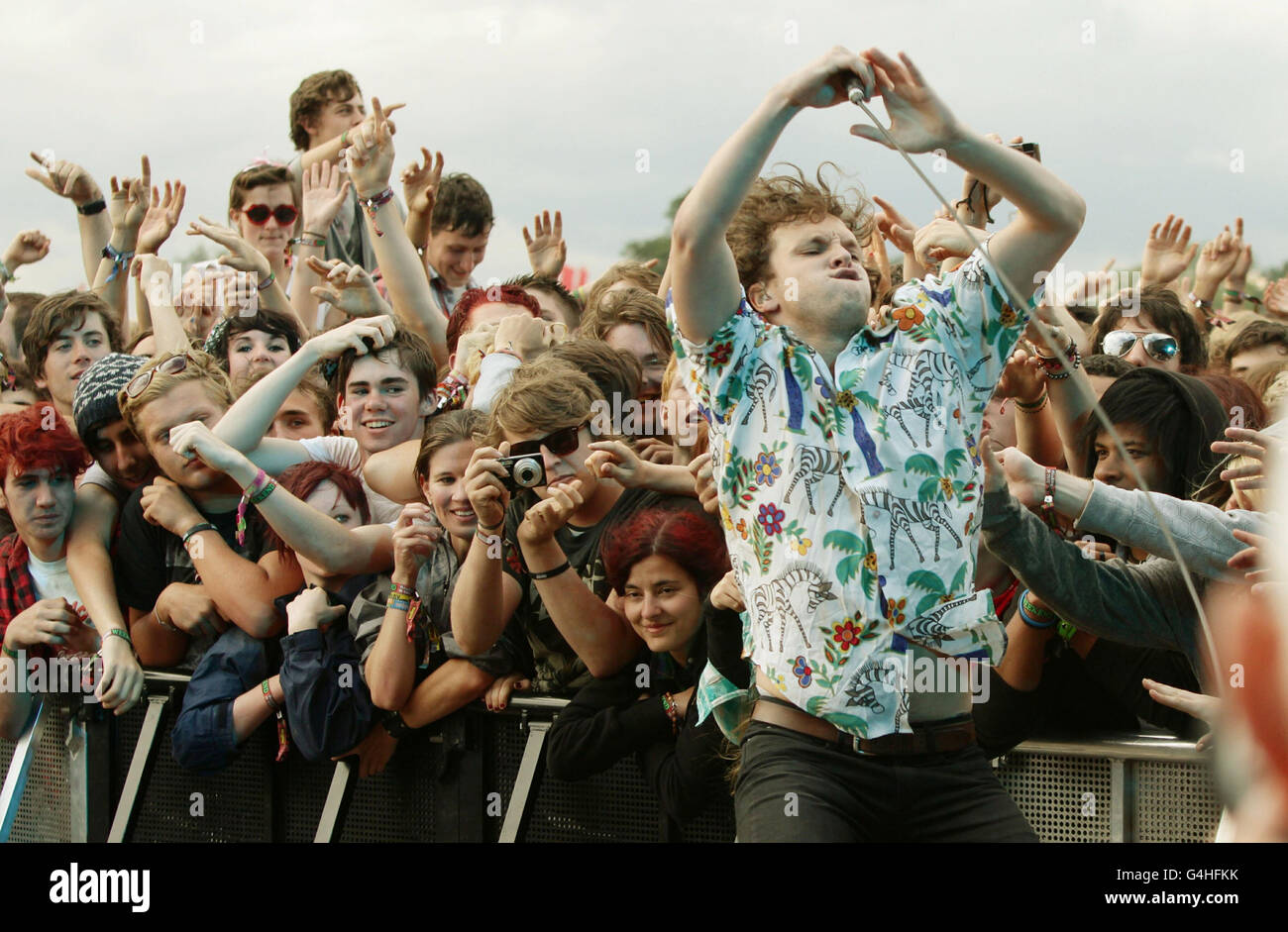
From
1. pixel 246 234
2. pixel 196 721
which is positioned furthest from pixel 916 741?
pixel 246 234

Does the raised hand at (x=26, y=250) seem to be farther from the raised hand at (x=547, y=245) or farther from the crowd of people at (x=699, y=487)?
the raised hand at (x=547, y=245)

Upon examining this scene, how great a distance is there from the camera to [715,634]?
343 cm

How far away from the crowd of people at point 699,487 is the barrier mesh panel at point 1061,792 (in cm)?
10

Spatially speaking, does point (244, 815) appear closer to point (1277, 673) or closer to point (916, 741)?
point (916, 741)

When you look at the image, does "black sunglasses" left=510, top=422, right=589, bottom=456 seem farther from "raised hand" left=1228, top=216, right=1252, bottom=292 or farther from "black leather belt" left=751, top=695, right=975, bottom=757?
"raised hand" left=1228, top=216, right=1252, bottom=292

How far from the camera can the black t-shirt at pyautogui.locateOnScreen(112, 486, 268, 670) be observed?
5027 mm

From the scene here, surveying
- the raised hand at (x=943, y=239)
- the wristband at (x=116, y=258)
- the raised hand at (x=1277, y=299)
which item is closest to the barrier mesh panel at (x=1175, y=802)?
the raised hand at (x=943, y=239)

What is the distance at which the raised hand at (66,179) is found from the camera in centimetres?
724

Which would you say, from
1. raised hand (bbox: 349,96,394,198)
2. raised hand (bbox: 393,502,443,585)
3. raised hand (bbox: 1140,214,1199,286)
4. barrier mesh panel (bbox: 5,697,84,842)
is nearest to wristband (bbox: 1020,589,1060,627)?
raised hand (bbox: 393,502,443,585)

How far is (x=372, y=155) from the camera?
20.4 ft

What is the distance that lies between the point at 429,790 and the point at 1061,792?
181 centimetres

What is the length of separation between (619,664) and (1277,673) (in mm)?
2860

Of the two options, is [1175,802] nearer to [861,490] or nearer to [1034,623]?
[1034,623]

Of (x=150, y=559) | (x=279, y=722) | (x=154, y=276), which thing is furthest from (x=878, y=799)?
(x=154, y=276)
